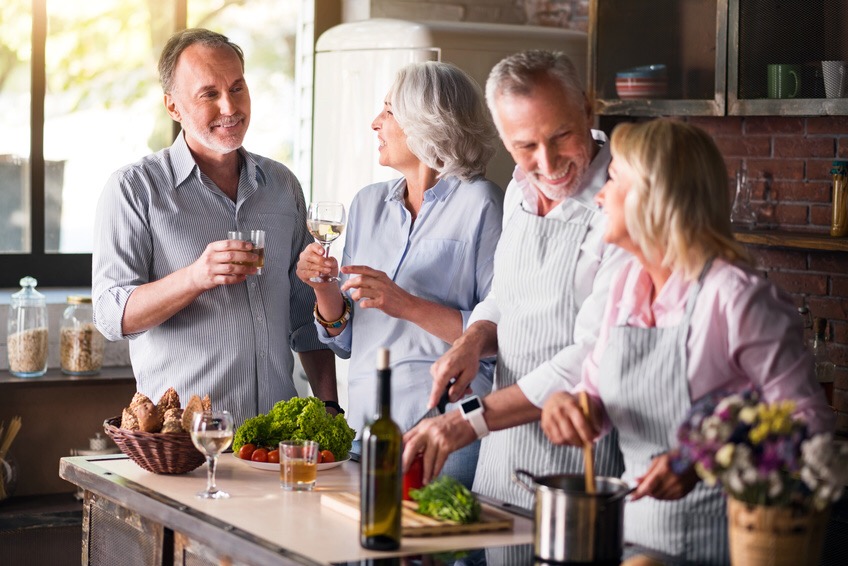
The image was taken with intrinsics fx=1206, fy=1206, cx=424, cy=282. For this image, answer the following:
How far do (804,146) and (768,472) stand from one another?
100 inches

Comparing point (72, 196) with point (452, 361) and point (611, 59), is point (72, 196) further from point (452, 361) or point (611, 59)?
point (452, 361)

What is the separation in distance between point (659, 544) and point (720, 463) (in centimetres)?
42

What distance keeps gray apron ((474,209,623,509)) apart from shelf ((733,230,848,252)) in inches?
46.0

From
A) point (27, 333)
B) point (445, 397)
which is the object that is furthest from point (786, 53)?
point (27, 333)

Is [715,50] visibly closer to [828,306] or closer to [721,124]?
[721,124]

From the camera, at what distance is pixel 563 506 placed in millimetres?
2037

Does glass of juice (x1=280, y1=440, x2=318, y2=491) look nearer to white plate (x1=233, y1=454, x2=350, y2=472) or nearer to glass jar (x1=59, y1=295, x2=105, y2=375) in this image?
white plate (x1=233, y1=454, x2=350, y2=472)

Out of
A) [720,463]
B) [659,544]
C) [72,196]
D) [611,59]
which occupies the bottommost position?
[659,544]

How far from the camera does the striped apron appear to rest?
2.16m

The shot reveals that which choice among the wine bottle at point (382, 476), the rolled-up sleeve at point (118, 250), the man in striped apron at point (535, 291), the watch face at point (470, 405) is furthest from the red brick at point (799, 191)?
the wine bottle at point (382, 476)

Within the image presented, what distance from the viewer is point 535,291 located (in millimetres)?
2719

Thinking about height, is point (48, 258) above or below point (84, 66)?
below

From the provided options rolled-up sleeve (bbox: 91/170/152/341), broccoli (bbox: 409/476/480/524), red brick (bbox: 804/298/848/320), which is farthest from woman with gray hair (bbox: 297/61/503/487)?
red brick (bbox: 804/298/848/320)

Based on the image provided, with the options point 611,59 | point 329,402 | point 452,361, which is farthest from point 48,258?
point 452,361
